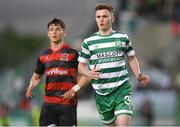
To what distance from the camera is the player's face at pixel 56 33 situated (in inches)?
492

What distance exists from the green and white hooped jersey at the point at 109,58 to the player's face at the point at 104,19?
138 mm

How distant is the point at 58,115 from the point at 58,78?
22.9 inches

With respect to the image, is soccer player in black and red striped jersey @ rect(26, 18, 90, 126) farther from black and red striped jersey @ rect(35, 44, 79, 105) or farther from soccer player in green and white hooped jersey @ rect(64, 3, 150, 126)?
soccer player in green and white hooped jersey @ rect(64, 3, 150, 126)

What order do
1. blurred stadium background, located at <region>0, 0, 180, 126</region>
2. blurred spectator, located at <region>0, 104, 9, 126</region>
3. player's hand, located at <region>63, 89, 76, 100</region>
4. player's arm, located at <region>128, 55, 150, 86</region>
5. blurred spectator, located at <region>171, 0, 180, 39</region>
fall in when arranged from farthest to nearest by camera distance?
blurred spectator, located at <region>171, 0, 180, 39</region> < blurred stadium background, located at <region>0, 0, 180, 126</region> < blurred spectator, located at <region>0, 104, 9, 126</region> < player's hand, located at <region>63, 89, 76, 100</region> < player's arm, located at <region>128, 55, 150, 86</region>

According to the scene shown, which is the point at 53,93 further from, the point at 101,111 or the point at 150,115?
the point at 150,115

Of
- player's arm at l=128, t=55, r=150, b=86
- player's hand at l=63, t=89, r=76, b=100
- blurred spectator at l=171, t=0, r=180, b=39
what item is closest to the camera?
player's arm at l=128, t=55, r=150, b=86

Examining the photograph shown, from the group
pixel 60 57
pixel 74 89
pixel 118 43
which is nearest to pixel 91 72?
pixel 74 89

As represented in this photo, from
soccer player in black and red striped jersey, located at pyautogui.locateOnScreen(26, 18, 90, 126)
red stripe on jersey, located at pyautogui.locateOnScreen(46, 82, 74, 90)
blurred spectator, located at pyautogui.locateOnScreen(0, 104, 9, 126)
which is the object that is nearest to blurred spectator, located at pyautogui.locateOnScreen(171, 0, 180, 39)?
blurred spectator, located at pyautogui.locateOnScreen(0, 104, 9, 126)

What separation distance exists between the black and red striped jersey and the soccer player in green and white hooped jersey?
29cm

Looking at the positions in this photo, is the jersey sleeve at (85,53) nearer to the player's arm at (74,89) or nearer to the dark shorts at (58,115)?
the player's arm at (74,89)

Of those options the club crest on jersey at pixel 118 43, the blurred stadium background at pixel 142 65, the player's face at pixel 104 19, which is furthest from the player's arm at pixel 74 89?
the blurred stadium background at pixel 142 65

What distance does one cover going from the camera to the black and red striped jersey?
12.4 m

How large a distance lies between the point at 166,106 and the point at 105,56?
54.9 ft

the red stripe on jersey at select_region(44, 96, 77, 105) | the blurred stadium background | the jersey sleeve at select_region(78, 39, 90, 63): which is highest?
the jersey sleeve at select_region(78, 39, 90, 63)
